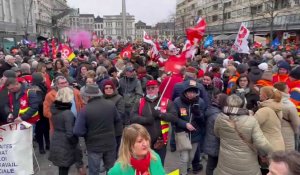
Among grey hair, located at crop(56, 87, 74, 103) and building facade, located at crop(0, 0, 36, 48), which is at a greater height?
building facade, located at crop(0, 0, 36, 48)

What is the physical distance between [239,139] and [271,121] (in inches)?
25.0

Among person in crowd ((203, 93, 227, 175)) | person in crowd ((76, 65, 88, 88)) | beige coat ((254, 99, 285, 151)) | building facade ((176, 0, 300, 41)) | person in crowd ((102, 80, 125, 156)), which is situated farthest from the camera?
building facade ((176, 0, 300, 41))

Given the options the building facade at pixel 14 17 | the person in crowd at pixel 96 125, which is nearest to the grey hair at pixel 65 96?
the person in crowd at pixel 96 125

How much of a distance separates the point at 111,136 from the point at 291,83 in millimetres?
3513

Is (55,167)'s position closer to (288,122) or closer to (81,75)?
(81,75)

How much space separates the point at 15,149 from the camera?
5363 millimetres

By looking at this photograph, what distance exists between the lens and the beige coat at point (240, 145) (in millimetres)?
4078

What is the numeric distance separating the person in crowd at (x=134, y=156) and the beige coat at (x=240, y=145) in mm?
1451

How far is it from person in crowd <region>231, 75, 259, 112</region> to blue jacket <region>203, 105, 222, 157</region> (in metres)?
0.69

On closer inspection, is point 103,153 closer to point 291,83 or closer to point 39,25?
point 291,83

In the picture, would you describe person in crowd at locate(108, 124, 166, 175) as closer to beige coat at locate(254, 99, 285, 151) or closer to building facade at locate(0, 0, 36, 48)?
beige coat at locate(254, 99, 285, 151)

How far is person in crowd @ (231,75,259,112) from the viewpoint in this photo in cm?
575

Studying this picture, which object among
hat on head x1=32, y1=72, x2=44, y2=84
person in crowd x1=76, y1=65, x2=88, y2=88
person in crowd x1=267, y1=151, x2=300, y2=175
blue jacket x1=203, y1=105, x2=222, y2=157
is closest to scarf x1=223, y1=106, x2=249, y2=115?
blue jacket x1=203, y1=105, x2=222, y2=157

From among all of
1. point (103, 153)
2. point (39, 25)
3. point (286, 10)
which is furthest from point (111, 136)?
point (39, 25)
